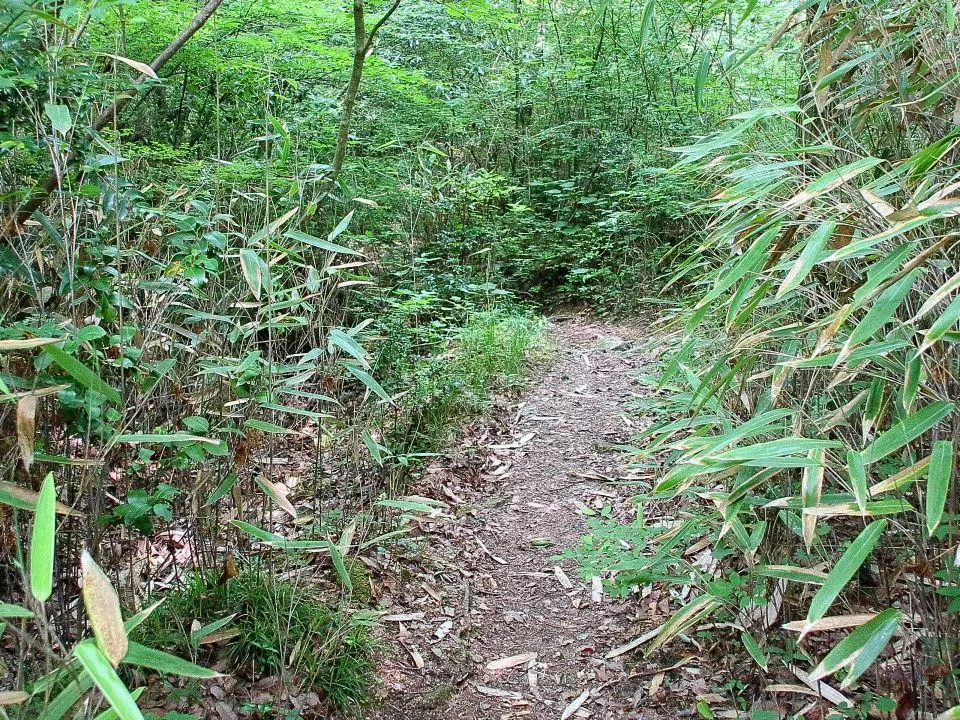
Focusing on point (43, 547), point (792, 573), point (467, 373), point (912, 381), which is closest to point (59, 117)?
point (43, 547)

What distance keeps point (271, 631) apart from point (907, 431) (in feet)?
5.74

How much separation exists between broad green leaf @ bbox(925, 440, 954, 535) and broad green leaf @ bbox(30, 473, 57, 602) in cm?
135

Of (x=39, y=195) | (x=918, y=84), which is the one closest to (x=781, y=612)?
(x=918, y=84)

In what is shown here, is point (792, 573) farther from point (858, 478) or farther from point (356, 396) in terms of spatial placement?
point (356, 396)

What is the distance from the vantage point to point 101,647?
79 cm

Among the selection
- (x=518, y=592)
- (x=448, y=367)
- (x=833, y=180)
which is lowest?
(x=518, y=592)

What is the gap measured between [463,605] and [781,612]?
118 cm

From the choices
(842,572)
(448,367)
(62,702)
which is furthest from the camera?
(448,367)

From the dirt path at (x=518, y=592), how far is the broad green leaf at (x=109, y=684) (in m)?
1.54

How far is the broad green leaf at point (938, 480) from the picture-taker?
1.20 metres

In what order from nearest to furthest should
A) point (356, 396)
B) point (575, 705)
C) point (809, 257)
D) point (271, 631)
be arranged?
point (809, 257)
point (271, 631)
point (575, 705)
point (356, 396)

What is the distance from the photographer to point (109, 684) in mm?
686

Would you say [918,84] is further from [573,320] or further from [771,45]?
[573,320]

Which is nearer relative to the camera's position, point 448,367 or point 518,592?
point 518,592
